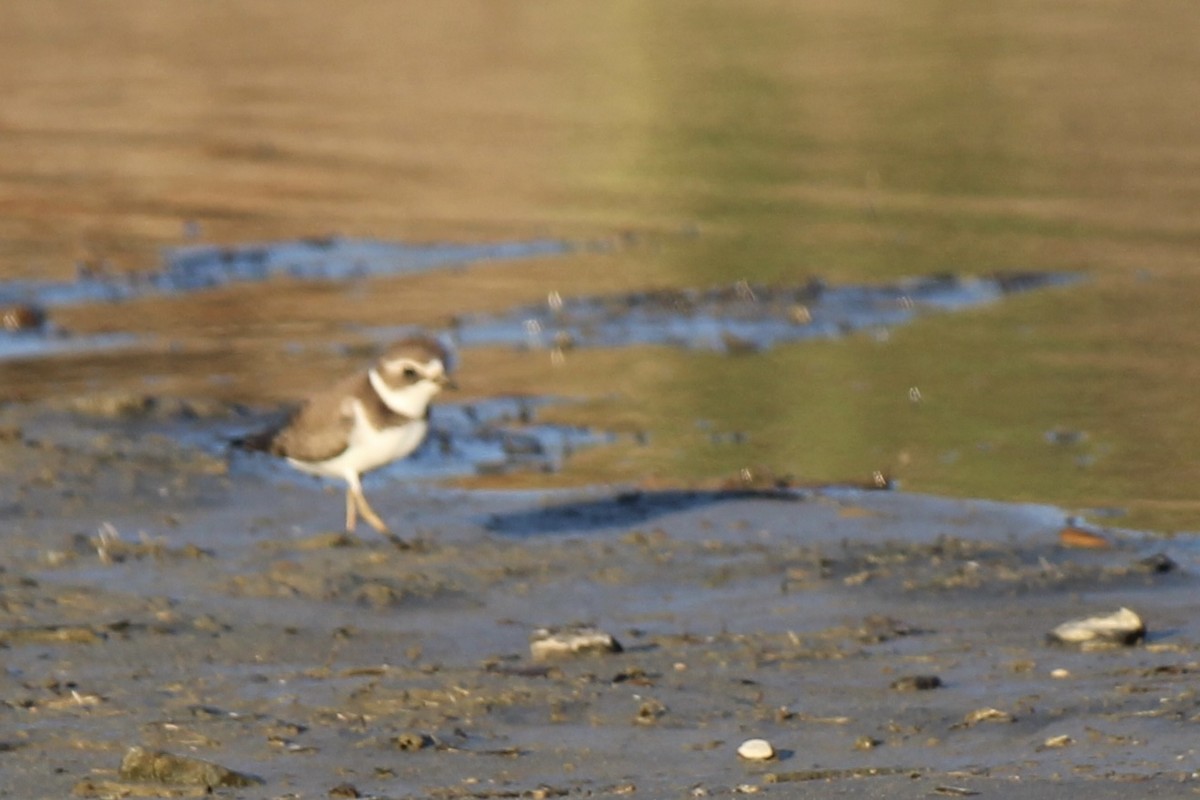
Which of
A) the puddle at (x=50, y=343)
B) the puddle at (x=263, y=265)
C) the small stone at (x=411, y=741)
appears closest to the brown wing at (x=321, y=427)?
the small stone at (x=411, y=741)

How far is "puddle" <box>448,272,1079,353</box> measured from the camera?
11.0 m

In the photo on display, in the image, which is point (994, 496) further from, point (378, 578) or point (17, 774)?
point (17, 774)

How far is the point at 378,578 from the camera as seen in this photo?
6.91 meters

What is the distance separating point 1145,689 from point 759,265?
7.60 meters

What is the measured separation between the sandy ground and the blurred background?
→ 83cm

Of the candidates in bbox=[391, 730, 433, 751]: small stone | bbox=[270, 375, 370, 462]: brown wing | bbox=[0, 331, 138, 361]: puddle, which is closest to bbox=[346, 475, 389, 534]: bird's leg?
bbox=[270, 375, 370, 462]: brown wing

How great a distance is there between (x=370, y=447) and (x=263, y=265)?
5.93 m

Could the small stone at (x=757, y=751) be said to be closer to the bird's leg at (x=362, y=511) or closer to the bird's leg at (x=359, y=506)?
the bird's leg at (x=362, y=511)

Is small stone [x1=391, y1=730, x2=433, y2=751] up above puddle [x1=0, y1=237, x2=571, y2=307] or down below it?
below

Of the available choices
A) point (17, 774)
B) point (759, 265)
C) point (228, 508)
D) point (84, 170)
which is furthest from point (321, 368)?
point (84, 170)

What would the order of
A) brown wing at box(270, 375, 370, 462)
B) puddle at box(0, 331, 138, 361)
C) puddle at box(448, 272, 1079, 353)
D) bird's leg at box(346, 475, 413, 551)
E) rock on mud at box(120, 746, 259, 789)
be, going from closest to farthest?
1. rock on mud at box(120, 746, 259, 789)
2. bird's leg at box(346, 475, 413, 551)
3. brown wing at box(270, 375, 370, 462)
4. puddle at box(0, 331, 138, 361)
5. puddle at box(448, 272, 1079, 353)

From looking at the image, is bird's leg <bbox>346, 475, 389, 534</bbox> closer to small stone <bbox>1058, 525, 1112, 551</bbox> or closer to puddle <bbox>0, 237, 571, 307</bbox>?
small stone <bbox>1058, 525, 1112, 551</bbox>

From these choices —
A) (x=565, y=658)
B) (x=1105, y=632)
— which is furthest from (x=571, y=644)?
(x=1105, y=632)

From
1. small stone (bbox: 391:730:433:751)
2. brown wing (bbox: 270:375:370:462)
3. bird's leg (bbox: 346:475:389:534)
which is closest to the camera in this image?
small stone (bbox: 391:730:433:751)
